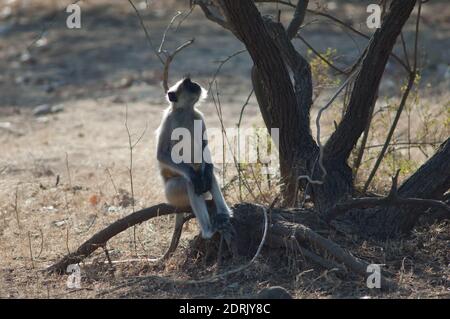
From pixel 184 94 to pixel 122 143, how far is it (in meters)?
4.01

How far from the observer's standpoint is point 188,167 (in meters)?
5.45

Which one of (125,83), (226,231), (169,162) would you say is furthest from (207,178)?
(125,83)

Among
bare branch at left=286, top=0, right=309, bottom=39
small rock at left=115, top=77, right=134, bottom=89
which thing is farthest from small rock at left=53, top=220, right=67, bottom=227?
small rock at left=115, top=77, right=134, bottom=89

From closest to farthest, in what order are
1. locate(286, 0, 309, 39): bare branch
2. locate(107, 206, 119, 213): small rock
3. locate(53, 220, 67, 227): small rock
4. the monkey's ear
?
the monkey's ear → locate(286, 0, 309, 39): bare branch → locate(53, 220, 67, 227): small rock → locate(107, 206, 119, 213): small rock

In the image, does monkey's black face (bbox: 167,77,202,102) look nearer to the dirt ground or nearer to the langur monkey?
the langur monkey

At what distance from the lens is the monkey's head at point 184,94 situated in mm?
5523

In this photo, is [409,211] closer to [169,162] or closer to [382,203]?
[382,203]

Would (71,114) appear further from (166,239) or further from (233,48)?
(166,239)

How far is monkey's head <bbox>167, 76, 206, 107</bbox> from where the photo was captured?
552cm

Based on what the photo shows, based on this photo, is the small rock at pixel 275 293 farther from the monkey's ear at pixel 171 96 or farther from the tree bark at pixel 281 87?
the monkey's ear at pixel 171 96

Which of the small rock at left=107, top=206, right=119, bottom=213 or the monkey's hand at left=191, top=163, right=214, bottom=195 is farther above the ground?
the monkey's hand at left=191, top=163, right=214, bottom=195

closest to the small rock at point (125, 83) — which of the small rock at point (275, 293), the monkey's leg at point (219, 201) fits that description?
the monkey's leg at point (219, 201)

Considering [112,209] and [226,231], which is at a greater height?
[226,231]

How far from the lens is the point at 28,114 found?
10.9 meters
